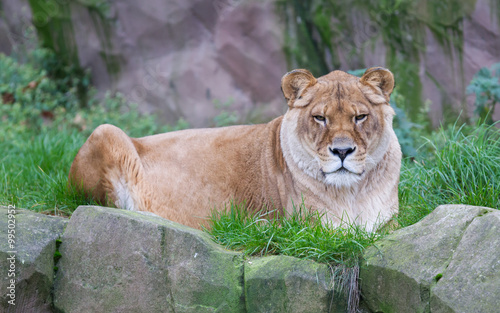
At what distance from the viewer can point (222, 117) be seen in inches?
288

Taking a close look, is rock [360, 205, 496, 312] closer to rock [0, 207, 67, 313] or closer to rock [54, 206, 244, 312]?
rock [54, 206, 244, 312]

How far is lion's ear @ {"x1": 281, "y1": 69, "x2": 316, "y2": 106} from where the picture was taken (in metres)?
3.69

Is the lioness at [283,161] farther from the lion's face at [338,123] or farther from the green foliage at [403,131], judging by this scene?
the green foliage at [403,131]

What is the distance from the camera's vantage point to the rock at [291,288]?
2895 millimetres

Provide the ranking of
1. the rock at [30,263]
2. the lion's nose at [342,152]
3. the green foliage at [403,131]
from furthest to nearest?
the green foliage at [403,131], the lion's nose at [342,152], the rock at [30,263]

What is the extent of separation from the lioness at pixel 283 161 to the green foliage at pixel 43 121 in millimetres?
676

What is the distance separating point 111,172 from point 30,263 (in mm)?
1286

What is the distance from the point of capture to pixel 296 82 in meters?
3.73

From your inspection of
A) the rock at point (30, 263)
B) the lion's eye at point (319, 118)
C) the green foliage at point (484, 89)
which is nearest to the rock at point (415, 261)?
the lion's eye at point (319, 118)

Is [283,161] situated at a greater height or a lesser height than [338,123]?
lesser

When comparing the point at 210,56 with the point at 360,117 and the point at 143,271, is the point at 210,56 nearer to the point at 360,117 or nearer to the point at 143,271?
the point at 360,117

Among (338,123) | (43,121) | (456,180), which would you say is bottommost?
(43,121)

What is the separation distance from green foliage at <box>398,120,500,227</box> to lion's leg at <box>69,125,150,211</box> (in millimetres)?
1889

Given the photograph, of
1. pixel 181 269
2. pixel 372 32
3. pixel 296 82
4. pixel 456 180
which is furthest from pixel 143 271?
pixel 372 32
